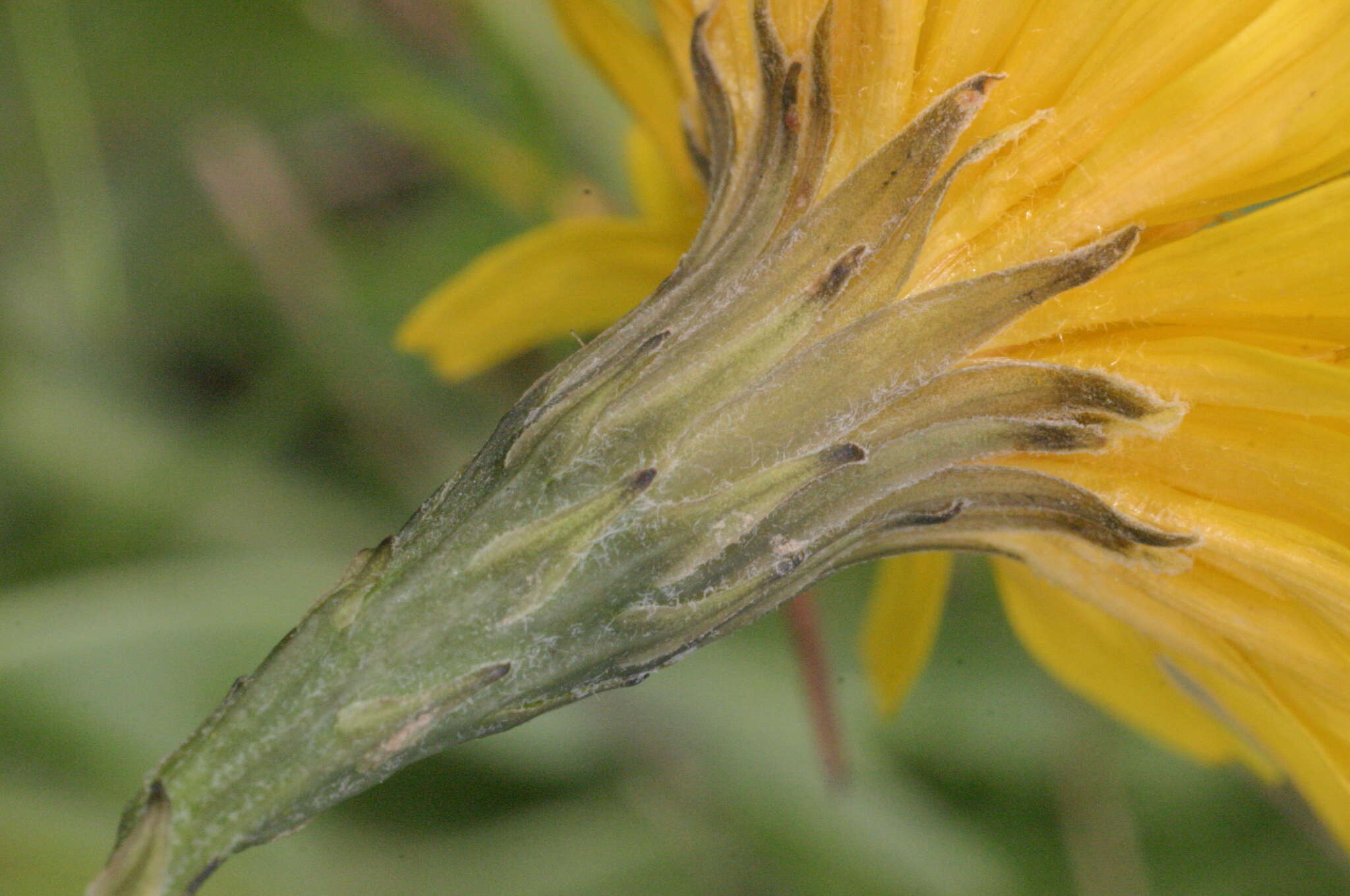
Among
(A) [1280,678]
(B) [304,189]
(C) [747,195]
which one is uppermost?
(B) [304,189]

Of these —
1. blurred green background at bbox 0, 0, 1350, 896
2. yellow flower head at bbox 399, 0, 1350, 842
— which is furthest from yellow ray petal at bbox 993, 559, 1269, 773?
blurred green background at bbox 0, 0, 1350, 896

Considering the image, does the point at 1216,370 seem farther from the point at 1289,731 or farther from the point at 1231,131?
the point at 1289,731

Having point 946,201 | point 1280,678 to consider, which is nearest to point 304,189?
point 946,201

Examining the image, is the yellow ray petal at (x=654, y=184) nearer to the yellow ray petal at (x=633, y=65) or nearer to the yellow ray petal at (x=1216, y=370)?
the yellow ray petal at (x=633, y=65)

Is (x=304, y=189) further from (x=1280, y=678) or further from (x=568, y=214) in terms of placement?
(x=1280, y=678)

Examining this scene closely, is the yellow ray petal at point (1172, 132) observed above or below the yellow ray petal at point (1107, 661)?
above

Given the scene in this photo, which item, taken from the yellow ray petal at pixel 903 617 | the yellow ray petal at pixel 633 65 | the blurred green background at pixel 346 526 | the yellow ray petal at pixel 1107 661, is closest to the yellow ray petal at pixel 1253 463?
the yellow ray petal at pixel 1107 661

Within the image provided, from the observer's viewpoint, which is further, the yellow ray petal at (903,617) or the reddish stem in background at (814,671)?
the reddish stem in background at (814,671)

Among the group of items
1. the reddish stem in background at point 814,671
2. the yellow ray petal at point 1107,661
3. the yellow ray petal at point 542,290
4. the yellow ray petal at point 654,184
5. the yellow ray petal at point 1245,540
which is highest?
the yellow ray petal at point 654,184
